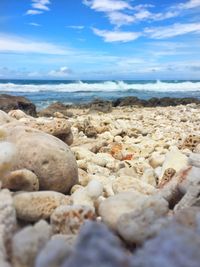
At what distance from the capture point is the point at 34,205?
2518 millimetres

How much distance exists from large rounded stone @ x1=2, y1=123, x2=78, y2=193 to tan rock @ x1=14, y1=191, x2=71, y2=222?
25.8 inches

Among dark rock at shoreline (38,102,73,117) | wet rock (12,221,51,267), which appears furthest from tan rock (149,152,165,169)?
dark rock at shoreline (38,102,73,117)

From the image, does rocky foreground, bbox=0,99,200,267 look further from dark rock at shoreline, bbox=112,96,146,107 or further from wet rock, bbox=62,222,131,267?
dark rock at shoreline, bbox=112,96,146,107

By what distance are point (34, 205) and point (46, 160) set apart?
831mm

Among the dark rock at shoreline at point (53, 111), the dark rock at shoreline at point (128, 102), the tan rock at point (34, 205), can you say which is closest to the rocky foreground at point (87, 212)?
the tan rock at point (34, 205)

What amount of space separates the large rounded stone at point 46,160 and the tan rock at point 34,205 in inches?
25.8

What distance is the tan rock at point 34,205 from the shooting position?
8.10 feet

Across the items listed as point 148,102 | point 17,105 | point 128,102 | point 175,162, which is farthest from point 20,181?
point 148,102

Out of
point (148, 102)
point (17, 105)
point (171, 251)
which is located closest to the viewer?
point (171, 251)

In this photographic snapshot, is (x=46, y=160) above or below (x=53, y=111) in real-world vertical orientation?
above

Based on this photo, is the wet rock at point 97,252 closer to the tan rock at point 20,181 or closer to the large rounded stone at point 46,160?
the tan rock at point 20,181

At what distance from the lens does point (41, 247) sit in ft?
6.17

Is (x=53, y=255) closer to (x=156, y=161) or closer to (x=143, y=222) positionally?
(x=143, y=222)

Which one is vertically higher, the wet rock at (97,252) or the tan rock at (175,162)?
the wet rock at (97,252)
